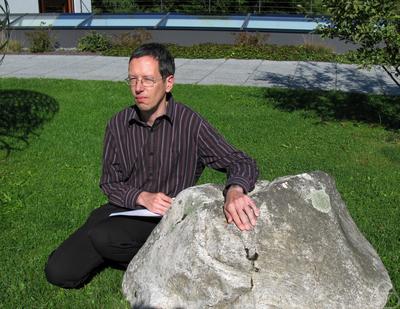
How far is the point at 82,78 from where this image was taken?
40.5ft

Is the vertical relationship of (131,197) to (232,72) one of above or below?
above

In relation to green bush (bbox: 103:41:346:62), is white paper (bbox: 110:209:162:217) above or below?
above

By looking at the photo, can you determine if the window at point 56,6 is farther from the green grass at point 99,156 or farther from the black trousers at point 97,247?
the black trousers at point 97,247

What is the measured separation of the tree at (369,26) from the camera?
710 centimetres

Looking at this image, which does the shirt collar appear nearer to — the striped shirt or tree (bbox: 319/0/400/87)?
the striped shirt

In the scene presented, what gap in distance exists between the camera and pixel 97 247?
3.65 m

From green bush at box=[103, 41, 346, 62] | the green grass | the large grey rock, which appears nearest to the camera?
the large grey rock

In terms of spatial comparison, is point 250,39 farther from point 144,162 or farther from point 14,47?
point 144,162

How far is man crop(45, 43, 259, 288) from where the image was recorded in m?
3.43

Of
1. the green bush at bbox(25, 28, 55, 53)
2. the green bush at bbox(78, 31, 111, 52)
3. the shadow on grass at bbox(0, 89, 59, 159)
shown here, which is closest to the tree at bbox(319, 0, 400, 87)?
the shadow on grass at bbox(0, 89, 59, 159)

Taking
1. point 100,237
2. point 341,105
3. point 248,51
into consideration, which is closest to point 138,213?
point 100,237

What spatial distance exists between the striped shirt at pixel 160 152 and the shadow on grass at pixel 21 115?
3615mm

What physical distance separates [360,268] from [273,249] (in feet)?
1.73

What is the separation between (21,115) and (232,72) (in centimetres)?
591
